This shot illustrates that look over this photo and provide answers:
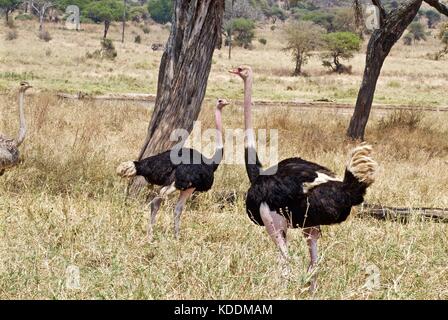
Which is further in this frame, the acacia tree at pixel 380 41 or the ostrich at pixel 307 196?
the acacia tree at pixel 380 41

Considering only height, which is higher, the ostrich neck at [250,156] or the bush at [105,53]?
the ostrich neck at [250,156]

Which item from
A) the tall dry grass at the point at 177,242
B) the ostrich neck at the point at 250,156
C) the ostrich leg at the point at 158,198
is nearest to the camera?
the tall dry grass at the point at 177,242

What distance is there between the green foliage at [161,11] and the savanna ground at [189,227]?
221ft

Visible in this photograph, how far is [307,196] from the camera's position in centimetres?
438

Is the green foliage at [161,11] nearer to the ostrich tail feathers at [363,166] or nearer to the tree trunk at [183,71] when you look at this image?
the tree trunk at [183,71]

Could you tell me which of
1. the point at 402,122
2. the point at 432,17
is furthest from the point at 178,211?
the point at 432,17

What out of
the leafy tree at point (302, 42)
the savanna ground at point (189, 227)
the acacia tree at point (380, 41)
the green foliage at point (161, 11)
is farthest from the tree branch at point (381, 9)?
the green foliage at point (161, 11)

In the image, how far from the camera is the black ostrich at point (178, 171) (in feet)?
18.9

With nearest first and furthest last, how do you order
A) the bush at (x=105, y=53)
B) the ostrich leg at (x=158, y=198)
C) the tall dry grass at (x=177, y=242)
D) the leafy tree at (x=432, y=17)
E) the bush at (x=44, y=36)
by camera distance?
the tall dry grass at (x=177, y=242) < the ostrich leg at (x=158, y=198) < the bush at (x=105, y=53) < the bush at (x=44, y=36) < the leafy tree at (x=432, y=17)

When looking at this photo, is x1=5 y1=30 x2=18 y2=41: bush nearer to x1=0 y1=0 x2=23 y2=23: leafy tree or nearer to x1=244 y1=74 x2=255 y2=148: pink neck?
x1=0 y1=0 x2=23 y2=23: leafy tree

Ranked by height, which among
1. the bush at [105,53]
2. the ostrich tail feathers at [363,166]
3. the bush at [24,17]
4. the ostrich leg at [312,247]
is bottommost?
the bush at [105,53]

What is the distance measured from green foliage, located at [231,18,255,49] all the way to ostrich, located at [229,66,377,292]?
59.7m

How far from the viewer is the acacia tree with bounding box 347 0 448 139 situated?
40.0 feet
